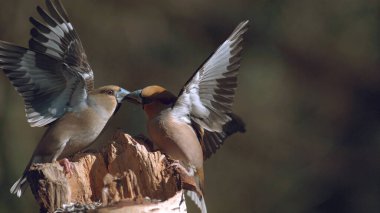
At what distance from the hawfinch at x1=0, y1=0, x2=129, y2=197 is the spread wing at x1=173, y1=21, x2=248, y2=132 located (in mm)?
399

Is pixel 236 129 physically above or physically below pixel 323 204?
above

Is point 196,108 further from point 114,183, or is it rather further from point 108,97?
point 114,183

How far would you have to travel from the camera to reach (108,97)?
4.61 meters

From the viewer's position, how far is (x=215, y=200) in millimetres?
7293

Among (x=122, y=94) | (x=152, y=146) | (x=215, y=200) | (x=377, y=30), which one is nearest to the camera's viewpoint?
(x=152, y=146)

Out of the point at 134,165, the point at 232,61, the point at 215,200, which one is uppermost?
the point at 232,61

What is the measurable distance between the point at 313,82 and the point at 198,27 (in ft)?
3.74

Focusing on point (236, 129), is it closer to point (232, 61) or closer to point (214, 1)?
point (232, 61)

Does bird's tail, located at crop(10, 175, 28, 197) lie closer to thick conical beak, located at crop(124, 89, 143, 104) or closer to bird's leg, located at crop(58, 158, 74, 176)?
thick conical beak, located at crop(124, 89, 143, 104)

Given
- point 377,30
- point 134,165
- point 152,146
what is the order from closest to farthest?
point 134,165 < point 152,146 < point 377,30

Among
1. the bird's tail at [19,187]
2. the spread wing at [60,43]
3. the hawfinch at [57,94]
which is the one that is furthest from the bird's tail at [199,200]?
the bird's tail at [19,187]

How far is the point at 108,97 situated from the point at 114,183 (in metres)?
1.12

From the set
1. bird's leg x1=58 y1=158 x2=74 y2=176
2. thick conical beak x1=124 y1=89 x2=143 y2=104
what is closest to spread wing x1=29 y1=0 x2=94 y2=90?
thick conical beak x1=124 y1=89 x2=143 y2=104

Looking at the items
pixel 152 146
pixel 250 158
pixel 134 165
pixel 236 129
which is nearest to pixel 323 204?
pixel 250 158
